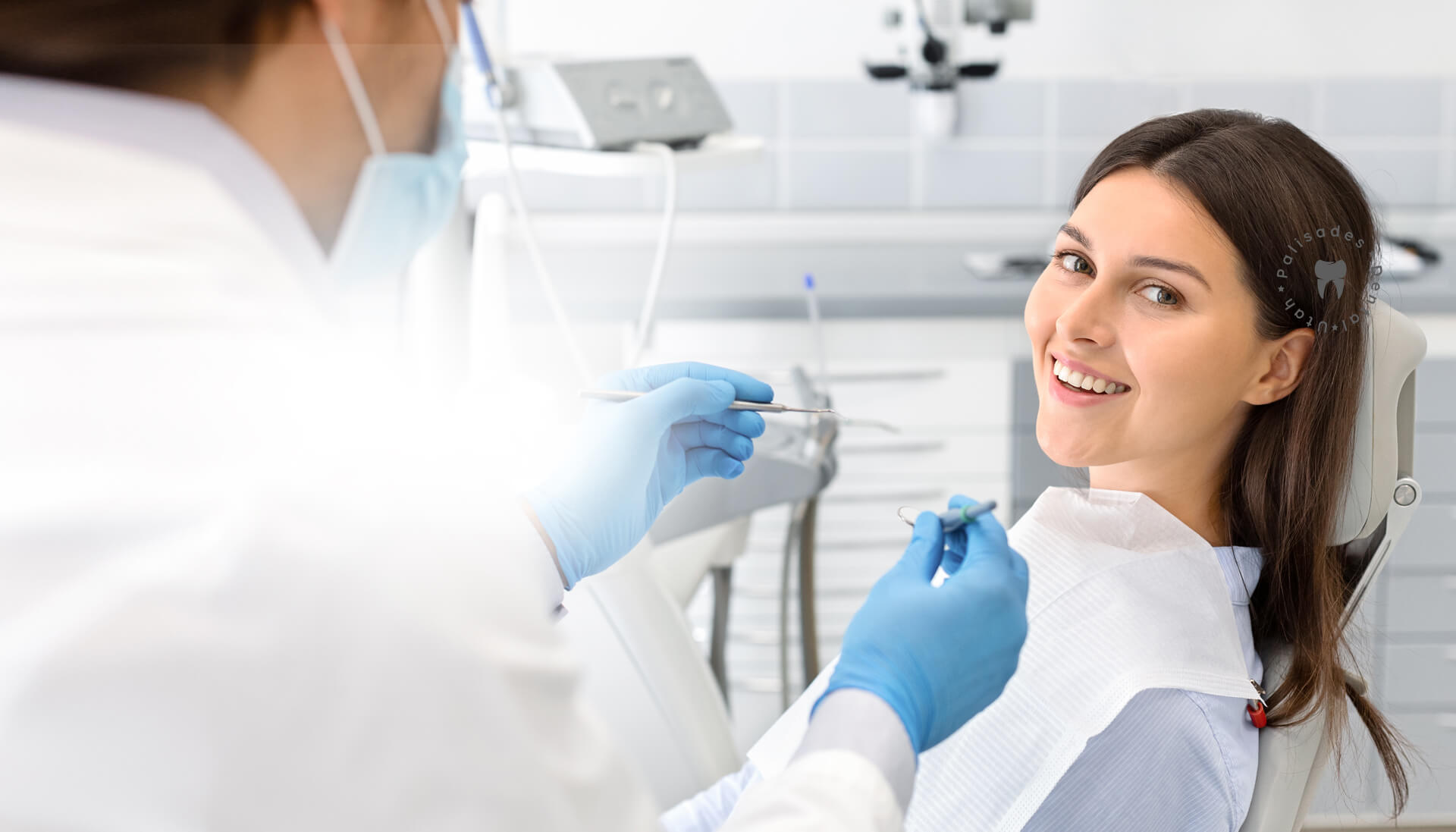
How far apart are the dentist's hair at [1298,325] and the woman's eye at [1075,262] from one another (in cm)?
9

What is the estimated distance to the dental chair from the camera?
83cm

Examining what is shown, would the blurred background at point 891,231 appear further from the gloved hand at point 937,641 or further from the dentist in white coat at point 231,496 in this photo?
the dentist in white coat at point 231,496

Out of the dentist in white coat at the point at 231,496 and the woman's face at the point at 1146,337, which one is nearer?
the dentist in white coat at the point at 231,496

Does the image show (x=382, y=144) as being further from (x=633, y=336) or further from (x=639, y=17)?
(x=639, y=17)

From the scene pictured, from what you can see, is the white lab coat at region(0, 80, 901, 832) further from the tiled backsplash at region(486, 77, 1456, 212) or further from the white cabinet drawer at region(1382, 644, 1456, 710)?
the tiled backsplash at region(486, 77, 1456, 212)

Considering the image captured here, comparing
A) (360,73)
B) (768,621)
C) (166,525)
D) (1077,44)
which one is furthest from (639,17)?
(166,525)

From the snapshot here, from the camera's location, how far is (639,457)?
963 mm

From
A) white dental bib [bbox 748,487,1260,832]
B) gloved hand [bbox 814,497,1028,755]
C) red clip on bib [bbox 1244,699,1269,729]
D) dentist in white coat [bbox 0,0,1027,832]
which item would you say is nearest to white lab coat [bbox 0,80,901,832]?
dentist in white coat [bbox 0,0,1027,832]

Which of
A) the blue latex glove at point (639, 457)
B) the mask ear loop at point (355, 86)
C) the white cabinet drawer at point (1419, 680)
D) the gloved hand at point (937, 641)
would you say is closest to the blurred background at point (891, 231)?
the white cabinet drawer at point (1419, 680)

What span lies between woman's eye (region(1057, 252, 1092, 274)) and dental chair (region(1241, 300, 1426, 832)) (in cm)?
21

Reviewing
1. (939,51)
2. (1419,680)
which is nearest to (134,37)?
(1419,680)

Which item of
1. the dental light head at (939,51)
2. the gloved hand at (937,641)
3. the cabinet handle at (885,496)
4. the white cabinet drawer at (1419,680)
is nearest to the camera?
the gloved hand at (937,641)

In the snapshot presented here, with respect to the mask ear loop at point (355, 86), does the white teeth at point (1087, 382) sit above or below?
below

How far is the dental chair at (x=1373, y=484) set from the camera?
0.83 meters
